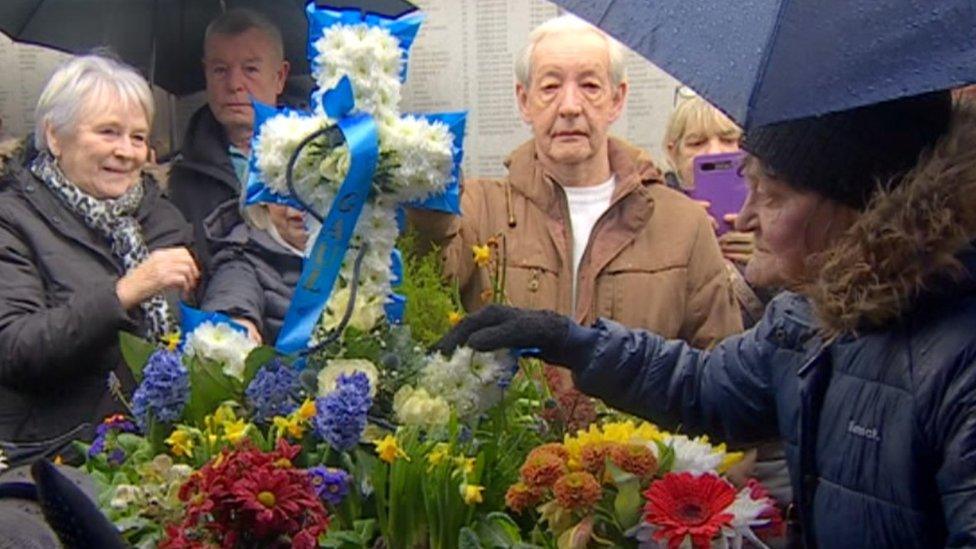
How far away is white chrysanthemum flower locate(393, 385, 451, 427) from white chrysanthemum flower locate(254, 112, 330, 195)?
36 centimetres

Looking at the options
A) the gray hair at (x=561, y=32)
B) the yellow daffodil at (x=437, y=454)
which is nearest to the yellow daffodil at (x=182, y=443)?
the yellow daffodil at (x=437, y=454)

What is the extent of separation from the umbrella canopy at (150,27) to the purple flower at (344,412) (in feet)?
7.07

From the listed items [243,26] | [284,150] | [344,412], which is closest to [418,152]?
[284,150]

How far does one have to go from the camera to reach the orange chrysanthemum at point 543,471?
1.99m

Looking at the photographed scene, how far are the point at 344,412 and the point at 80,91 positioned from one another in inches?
61.5

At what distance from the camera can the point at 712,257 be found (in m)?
3.28

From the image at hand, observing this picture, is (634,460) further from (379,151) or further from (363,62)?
(363,62)

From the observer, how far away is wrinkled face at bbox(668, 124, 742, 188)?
3752 mm

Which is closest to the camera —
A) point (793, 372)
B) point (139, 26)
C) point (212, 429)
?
point (793, 372)

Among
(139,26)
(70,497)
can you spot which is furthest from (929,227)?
(139,26)

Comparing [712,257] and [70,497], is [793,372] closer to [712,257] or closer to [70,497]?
[70,497]

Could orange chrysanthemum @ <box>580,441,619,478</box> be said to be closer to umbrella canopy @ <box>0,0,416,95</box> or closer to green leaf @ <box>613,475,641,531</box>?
green leaf @ <box>613,475,641,531</box>

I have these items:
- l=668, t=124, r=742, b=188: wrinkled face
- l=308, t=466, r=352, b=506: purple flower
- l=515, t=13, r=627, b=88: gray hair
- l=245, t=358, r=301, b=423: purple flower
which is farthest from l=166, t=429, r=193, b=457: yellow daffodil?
l=668, t=124, r=742, b=188: wrinkled face

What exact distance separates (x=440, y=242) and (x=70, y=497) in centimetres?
151
